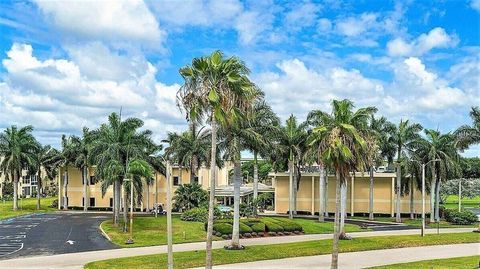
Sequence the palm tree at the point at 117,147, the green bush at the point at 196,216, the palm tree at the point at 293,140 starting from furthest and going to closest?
the palm tree at the point at 293,140, the green bush at the point at 196,216, the palm tree at the point at 117,147

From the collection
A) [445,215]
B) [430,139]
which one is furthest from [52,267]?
[445,215]

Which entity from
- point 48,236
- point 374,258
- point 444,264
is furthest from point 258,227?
point 48,236

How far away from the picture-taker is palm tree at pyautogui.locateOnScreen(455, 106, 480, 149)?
146 ft

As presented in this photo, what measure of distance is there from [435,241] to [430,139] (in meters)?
21.7

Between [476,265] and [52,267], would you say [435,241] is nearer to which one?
[476,265]

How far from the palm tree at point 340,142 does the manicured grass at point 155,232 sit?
54.3 ft

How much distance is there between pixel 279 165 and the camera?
68.7 meters

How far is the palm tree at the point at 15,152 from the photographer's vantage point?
70500mm

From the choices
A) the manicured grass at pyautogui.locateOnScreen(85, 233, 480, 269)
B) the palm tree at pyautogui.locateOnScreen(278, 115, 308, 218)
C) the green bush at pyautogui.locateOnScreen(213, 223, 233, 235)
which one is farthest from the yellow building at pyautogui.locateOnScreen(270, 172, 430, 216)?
the green bush at pyautogui.locateOnScreen(213, 223, 233, 235)

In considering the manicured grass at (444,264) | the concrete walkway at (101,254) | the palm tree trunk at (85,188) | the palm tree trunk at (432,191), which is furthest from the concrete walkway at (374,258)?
the palm tree trunk at (85,188)

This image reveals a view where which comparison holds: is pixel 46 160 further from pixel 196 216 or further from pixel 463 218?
pixel 463 218

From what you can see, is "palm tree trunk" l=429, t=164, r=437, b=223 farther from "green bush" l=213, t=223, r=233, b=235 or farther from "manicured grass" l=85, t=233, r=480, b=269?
"green bush" l=213, t=223, r=233, b=235

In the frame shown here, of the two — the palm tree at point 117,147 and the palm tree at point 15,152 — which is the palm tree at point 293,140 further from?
the palm tree at point 15,152

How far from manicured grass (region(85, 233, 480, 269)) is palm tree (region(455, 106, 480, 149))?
28.2ft
